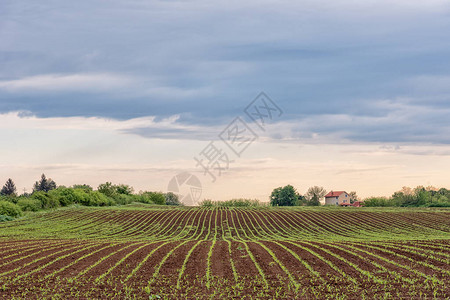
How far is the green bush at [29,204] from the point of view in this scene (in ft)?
209

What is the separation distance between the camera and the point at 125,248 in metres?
25.2

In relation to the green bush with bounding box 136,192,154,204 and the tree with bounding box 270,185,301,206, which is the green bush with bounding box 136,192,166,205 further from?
the tree with bounding box 270,185,301,206

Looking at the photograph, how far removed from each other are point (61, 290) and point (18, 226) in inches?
1374

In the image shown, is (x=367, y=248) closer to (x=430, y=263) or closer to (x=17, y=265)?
(x=430, y=263)

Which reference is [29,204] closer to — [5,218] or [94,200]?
[5,218]

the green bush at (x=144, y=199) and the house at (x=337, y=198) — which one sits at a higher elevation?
the green bush at (x=144, y=199)

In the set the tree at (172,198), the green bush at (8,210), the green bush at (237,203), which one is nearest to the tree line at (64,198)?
the green bush at (8,210)

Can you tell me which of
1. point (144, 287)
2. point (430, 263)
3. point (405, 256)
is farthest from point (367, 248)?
point (144, 287)

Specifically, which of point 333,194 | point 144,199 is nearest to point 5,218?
point 144,199

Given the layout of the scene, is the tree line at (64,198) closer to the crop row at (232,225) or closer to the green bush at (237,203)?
the crop row at (232,225)

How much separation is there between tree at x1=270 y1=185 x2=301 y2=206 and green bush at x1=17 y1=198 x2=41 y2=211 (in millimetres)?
70358

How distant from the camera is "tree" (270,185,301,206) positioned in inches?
4692

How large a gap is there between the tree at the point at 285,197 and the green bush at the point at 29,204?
7036cm

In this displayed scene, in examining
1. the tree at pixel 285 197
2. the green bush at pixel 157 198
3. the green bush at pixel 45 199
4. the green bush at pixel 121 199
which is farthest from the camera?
the green bush at pixel 157 198
